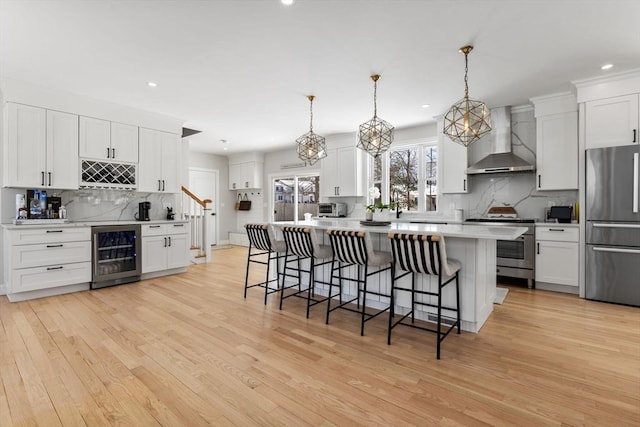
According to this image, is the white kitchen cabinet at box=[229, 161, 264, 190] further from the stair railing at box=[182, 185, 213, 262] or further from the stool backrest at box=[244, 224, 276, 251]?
the stool backrest at box=[244, 224, 276, 251]

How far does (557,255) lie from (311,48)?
13.4ft

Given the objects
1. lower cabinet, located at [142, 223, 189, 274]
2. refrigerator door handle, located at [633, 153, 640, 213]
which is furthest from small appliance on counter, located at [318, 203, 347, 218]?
refrigerator door handle, located at [633, 153, 640, 213]

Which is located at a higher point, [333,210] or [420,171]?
[420,171]

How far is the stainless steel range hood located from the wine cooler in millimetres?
5293

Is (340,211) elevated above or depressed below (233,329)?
above

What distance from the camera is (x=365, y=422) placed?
1.66 meters

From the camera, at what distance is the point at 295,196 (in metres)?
8.30

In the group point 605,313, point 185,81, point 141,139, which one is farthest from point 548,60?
point 141,139

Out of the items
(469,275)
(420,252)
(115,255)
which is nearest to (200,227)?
(115,255)

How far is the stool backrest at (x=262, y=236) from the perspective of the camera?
145 inches

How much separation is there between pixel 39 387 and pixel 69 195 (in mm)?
3456

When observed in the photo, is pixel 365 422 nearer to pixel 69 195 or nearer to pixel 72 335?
pixel 72 335

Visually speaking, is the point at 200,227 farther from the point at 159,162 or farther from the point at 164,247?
the point at 159,162

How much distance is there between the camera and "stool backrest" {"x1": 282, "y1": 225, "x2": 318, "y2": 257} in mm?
3238
